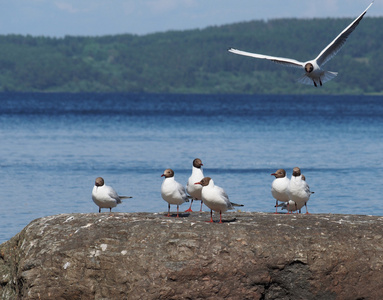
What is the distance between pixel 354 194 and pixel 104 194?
1671cm

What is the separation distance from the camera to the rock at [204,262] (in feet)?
35.1

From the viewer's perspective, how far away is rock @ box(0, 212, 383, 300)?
10.7m

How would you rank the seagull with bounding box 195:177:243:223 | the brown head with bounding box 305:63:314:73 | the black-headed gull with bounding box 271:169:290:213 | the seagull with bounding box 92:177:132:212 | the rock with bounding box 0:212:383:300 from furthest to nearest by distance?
the brown head with bounding box 305:63:314:73
the black-headed gull with bounding box 271:169:290:213
the seagull with bounding box 92:177:132:212
the seagull with bounding box 195:177:243:223
the rock with bounding box 0:212:383:300

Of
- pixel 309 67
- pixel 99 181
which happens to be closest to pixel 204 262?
pixel 99 181

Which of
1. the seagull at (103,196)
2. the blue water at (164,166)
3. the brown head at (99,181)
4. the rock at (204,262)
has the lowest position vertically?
the blue water at (164,166)

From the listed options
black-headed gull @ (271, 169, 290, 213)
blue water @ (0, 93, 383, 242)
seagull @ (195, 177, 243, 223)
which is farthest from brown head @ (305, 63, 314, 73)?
seagull @ (195, 177, 243, 223)

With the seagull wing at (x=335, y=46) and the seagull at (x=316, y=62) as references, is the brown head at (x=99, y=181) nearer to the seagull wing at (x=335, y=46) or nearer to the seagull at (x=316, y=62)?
the seagull at (x=316, y=62)

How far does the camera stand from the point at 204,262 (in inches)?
421

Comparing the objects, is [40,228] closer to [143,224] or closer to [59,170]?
[143,224]

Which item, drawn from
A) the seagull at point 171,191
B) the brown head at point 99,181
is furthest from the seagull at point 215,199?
Answer: the brown head at point 99,181

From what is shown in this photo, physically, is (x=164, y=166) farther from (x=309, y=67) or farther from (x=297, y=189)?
(x=297, y=189)

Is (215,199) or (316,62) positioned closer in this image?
(215,199)

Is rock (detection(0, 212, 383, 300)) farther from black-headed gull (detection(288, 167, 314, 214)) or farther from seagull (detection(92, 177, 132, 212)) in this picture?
seagull (detection(92, 177, 132, 212))

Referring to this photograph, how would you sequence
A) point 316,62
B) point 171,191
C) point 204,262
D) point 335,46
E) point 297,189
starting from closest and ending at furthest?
point 204,262, point 171,191, point 297,189, point 335,46, point 316,62
